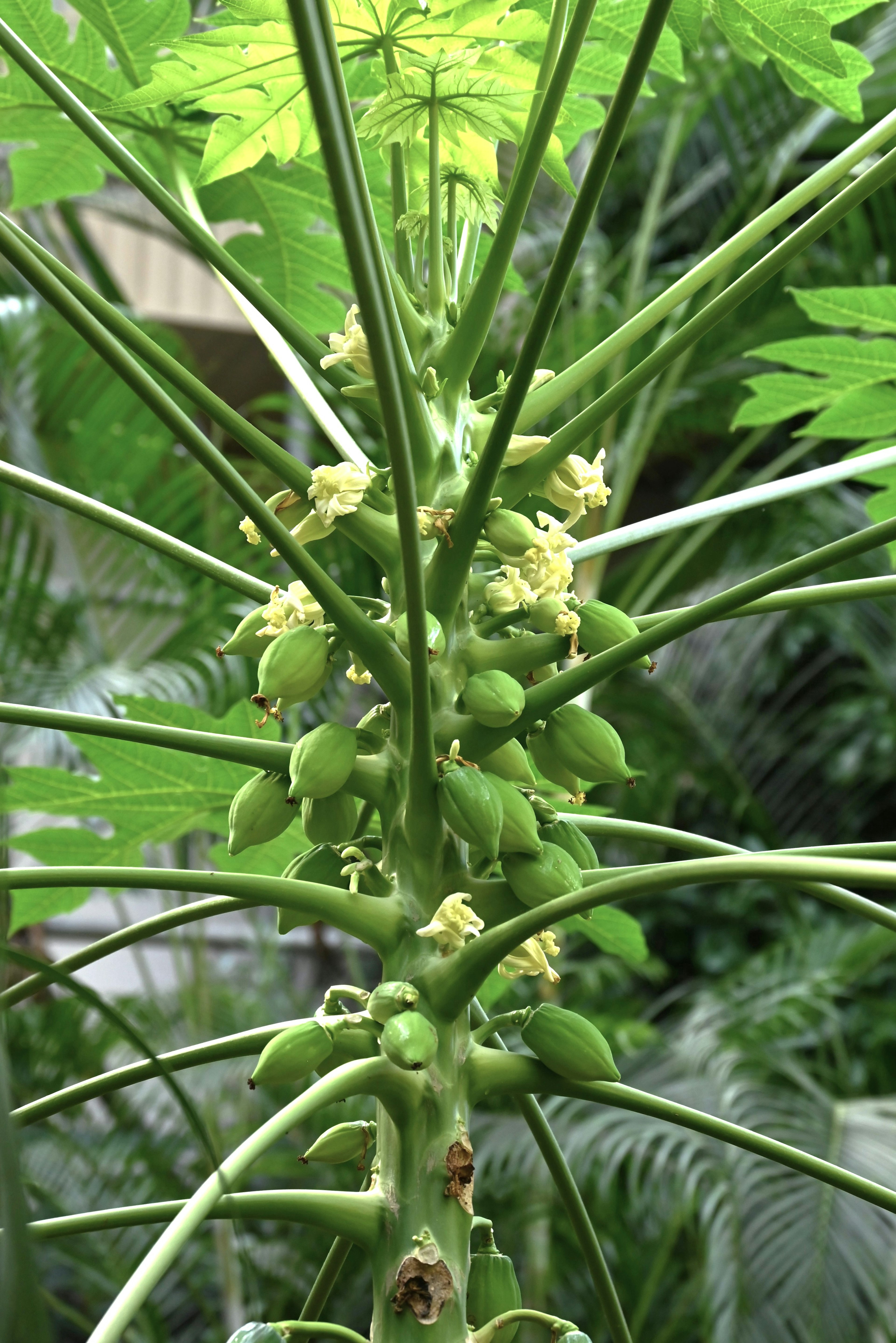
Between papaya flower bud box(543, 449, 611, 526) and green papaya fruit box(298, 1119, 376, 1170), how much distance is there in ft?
1.21

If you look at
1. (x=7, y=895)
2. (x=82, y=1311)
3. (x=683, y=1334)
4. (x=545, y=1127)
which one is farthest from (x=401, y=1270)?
(x=82, y=1311)

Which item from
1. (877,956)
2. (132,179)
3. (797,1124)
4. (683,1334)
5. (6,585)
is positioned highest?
(132,179)

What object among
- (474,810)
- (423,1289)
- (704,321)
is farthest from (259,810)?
(704,321)

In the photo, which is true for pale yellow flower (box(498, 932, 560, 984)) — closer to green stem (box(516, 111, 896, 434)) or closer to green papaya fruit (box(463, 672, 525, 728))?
green papaya fruit (box(463, 672, 525, 728))

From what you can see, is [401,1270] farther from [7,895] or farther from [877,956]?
[877,956]

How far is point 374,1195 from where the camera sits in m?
0.60

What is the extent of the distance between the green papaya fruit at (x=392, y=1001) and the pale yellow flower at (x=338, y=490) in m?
0.26

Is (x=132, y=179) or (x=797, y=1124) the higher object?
(x=132, y=179)

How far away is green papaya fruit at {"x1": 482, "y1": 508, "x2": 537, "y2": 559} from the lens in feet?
2.23

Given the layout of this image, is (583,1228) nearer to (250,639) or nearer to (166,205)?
(250,639)

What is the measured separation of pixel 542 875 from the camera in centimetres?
61

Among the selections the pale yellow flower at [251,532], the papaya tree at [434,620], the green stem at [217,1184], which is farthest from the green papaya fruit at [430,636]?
the green stem at [217,1184]

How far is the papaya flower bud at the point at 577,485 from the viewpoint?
2.35 feet

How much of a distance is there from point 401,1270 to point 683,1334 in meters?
2.84
